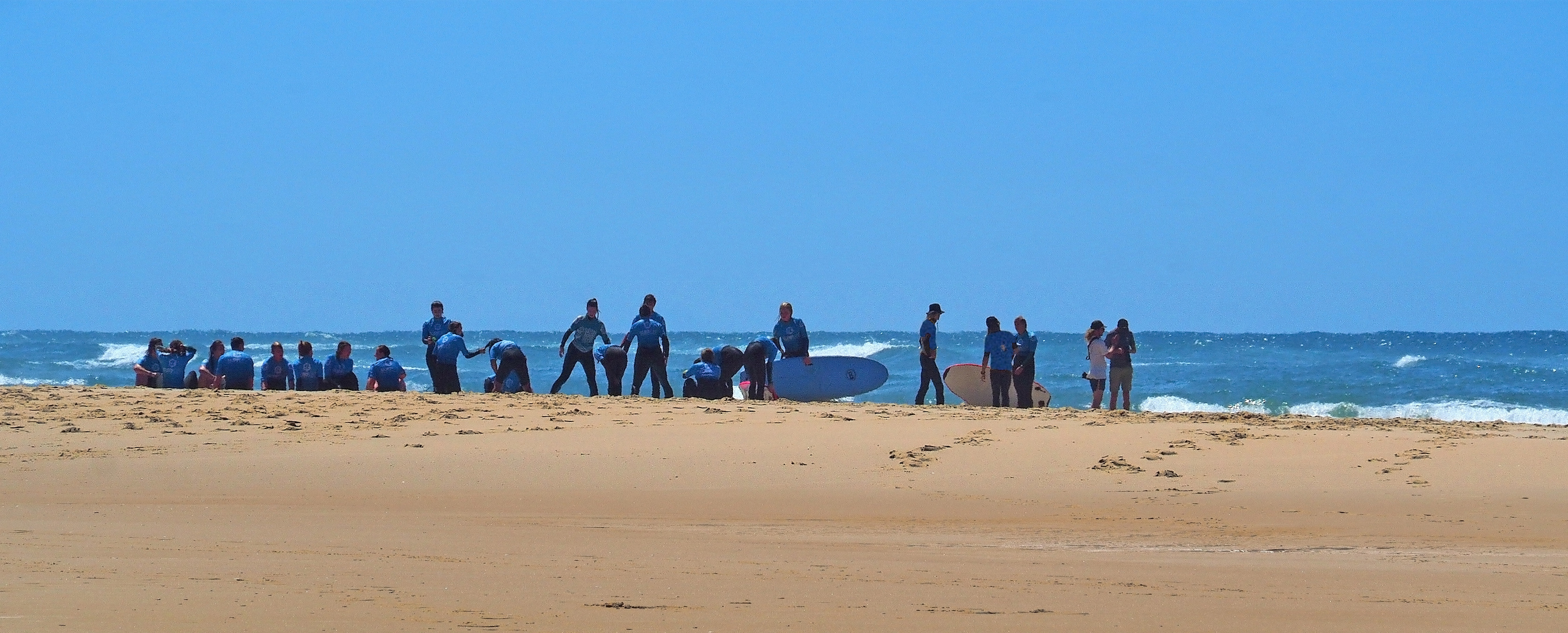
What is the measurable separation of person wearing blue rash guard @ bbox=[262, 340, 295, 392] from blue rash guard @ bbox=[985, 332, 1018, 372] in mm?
7957

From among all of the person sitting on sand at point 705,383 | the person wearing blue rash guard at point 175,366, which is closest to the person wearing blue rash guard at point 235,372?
the person wearing blue rash guard at point 175,366

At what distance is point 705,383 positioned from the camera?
48.8 feet

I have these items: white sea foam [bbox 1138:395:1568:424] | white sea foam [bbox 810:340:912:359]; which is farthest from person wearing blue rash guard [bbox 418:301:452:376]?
white sea foam [bbox 810:340:912:359]

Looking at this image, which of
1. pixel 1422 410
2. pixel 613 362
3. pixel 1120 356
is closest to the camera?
pixel 1120 356

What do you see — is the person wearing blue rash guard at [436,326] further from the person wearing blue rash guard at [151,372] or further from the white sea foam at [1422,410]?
the white sea foam at [1422,410]

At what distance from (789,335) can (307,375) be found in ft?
18.4

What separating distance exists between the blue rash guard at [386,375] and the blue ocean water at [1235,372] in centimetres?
1001

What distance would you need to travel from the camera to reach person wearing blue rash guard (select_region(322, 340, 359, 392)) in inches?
598

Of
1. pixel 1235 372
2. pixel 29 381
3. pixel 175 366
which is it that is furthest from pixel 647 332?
pixel 29 381

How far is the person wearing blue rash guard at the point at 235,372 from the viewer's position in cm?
1530

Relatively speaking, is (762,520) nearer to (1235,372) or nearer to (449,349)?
(449,349)

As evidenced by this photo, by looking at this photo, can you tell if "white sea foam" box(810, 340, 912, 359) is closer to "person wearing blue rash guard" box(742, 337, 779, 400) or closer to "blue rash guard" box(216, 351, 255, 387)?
"person wearing blue rash guard" box(742, 337, 779, 400)

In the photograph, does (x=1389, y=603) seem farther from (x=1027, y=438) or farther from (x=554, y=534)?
(x=1027, y=438)

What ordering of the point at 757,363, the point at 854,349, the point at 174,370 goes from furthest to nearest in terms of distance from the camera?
1. the point at 854,349
2. the point at 174,370
3. the point at 757,363
